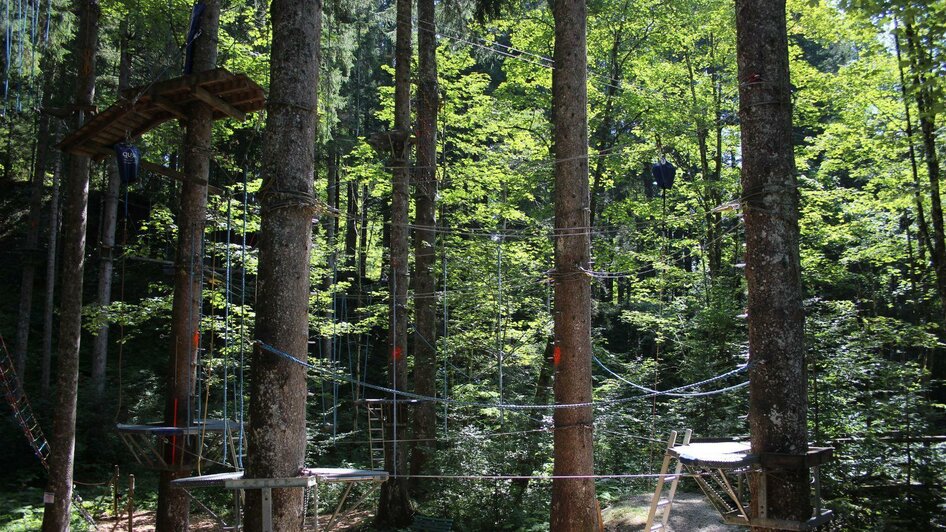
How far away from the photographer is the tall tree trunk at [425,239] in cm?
1223

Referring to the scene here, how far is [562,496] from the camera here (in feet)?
24.5

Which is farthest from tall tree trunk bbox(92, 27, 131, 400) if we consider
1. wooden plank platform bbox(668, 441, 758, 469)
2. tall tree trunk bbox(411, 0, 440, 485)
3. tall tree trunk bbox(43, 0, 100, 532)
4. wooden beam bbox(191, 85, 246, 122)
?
wooden plank platform bbox(668, 441, 758, 469)

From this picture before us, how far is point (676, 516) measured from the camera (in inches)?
375

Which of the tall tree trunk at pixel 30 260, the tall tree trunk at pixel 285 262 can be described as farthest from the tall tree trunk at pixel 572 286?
the tall tree trunk at pixel 30 260

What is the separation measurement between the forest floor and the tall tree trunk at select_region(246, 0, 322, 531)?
5667mm

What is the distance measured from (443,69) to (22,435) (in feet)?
42.3

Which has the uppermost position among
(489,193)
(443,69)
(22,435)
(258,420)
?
(443,69)

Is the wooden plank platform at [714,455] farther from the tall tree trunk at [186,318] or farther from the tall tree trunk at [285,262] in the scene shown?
the tall tree trunk at [186,318]

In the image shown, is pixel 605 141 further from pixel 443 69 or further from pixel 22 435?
pixel 22 435

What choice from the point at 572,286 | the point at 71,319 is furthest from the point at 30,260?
the point at 572,286

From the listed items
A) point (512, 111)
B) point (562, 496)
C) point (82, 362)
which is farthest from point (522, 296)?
point (82, 362)

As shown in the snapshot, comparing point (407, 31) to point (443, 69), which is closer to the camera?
point (407, 31)

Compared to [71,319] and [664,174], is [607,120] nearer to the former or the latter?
[664,174]

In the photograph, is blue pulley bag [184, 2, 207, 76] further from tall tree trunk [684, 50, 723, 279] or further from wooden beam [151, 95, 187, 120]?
tall tree trunk [684, 50, 723, 279]
